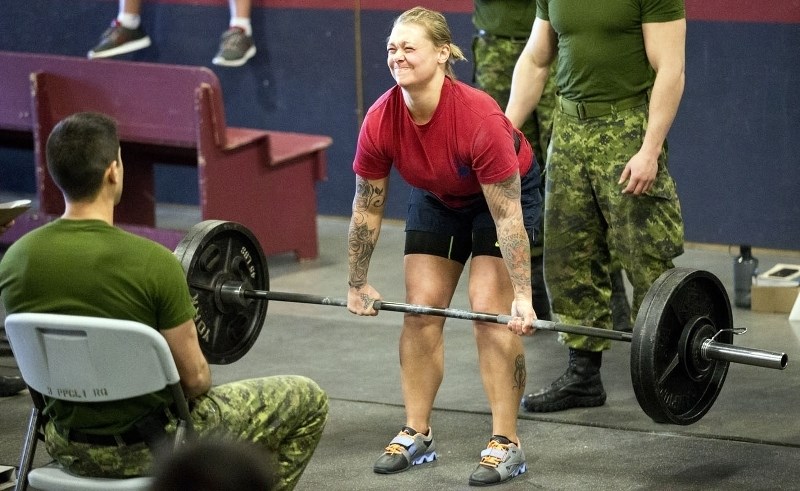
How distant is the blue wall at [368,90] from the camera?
6.04 metres

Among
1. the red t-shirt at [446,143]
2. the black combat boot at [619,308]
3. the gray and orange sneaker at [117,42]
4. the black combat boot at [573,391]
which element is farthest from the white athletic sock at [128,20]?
the red t-shirt at [446,143]

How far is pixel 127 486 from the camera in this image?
103 inches

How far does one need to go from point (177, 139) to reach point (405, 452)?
9.10 feet

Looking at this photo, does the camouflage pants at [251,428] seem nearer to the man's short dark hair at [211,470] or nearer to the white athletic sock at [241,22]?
the man's short dark hair at [211,470]

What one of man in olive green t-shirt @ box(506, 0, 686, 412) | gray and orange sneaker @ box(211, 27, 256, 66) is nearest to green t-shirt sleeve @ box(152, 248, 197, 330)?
man in olive green t-shirt @ box(506, 0, 686, 412)

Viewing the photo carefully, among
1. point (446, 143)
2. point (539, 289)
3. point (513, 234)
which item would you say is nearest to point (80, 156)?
point (446, 143)

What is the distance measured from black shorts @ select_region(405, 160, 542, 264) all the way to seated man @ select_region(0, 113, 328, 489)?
3.21 feet

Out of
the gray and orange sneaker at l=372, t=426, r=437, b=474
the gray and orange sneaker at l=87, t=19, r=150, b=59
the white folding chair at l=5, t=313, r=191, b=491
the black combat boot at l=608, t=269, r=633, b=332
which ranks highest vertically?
the gray and orange sneaker at l=87, t=19, r=150, b=59

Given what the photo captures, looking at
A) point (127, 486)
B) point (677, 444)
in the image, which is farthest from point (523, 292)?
point (127, 486)

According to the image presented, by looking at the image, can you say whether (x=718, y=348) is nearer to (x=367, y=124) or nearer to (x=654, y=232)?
(x=654, y=232)

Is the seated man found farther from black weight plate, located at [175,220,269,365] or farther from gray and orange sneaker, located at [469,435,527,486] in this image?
gray and orange sneaker, located at [469,435,527,486]

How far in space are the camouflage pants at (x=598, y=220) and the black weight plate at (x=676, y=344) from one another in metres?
0.44

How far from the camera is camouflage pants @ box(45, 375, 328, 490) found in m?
2.72

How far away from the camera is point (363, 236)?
11.7ft
